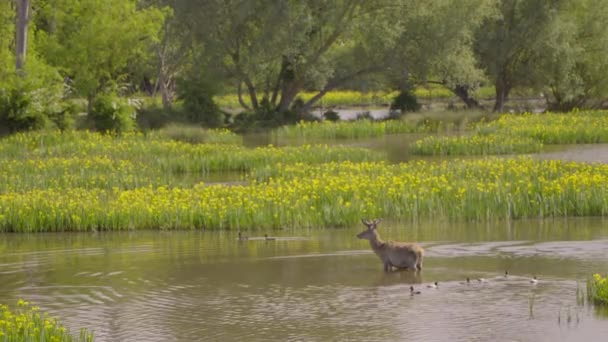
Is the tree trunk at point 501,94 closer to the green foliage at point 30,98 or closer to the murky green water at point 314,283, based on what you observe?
the green foliage at point 30,98

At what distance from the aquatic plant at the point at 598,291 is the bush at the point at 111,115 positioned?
3021 cm

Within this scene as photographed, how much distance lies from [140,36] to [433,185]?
25.5 m

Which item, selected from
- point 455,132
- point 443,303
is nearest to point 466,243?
point 443,303

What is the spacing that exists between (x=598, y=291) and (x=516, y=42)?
4333cm

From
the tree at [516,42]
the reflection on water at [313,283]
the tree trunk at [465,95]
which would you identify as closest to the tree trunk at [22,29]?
the tree at [516,42]

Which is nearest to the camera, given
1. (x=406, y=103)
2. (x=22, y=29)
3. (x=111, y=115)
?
(x=111, y=115)

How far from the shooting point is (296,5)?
50781 mm

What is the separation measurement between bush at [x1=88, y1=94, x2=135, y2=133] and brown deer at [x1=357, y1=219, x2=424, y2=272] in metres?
27.3

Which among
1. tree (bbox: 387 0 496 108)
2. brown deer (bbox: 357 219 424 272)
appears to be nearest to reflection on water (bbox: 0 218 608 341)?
brown deer (bbox: 357 219 424 272)

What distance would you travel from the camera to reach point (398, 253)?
53.1 feet

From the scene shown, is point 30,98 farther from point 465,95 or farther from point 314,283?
point 314,283

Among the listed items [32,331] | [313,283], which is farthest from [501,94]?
[32,331]

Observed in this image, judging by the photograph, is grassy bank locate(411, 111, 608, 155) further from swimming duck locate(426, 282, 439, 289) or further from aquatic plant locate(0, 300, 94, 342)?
aquatic plant locate(0, 300, 94, 342)

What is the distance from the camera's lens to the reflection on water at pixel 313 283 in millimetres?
13258
